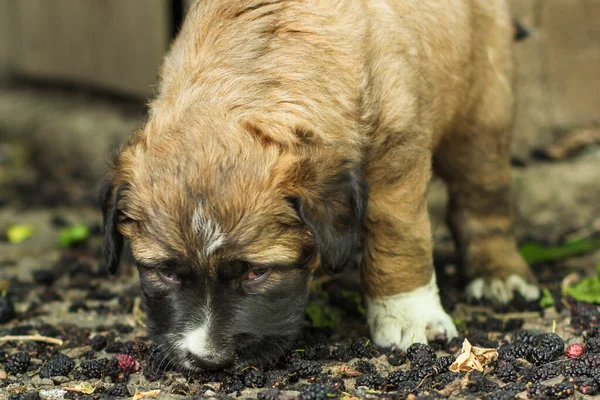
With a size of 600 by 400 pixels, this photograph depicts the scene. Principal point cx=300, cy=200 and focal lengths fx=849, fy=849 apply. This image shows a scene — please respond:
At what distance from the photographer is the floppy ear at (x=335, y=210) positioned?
14.3 ft

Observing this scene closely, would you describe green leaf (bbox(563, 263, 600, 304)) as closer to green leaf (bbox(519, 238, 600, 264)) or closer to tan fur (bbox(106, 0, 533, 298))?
green leaf (bbox(519, 238, 600, 264))

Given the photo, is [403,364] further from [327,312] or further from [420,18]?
[420,18]

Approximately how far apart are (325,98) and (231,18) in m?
0.81

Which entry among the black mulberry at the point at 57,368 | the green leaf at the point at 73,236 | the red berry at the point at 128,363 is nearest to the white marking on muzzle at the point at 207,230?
the red berry at the point at 128,363

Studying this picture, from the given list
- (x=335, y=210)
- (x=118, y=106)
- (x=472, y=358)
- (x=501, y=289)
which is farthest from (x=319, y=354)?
(x=118, y=106)

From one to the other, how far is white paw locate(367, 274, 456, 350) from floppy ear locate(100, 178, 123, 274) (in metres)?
1.68

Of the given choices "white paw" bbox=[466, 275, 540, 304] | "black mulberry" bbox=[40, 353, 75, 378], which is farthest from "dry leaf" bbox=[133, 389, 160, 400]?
"white paw" bbox=[466, 275, 540, 304]

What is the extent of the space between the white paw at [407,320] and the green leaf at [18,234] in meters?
4.14

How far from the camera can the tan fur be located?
4371 millimetres

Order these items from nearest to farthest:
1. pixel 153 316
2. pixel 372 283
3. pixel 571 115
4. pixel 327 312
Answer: pixel 153 316 → pixel 372 283 → pixel 327 312 → pixel 571 115

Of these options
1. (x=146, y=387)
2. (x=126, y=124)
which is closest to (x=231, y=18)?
(x=146, y=387)

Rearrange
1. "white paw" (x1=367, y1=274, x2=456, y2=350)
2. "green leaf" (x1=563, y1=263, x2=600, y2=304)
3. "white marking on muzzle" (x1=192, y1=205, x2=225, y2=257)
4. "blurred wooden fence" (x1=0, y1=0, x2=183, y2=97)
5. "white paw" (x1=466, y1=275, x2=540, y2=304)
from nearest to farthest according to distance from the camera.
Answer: "white marking on muzzle" (x1=192, y1=205, x2=225, y2=257)
"white paw" (x1=367, y1=274, x2=456, y2=350)
"green leaf" (x1=563, y1=263, x2=600, y2=304)
"white paw" (x1=466, y1=275, x2=540, y2=304)
"blurred wooden fence" (x1=0, y1=0, x2=183, y2=97)

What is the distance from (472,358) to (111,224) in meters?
2.18

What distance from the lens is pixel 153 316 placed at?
4.70 metres
